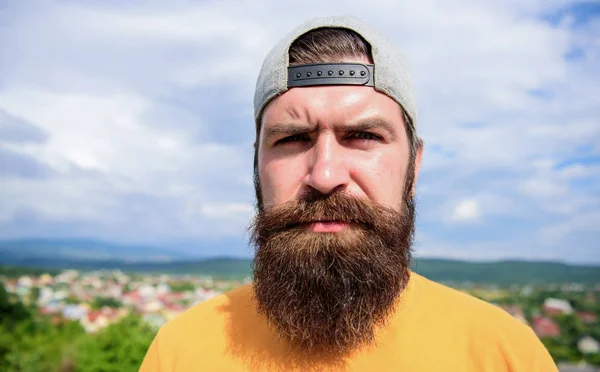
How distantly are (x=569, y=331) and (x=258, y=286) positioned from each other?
11093mm

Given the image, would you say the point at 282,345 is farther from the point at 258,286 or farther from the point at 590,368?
the point at 590,368

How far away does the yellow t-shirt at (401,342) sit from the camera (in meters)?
1.67

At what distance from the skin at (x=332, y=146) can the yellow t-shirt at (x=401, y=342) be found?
438 millimetres

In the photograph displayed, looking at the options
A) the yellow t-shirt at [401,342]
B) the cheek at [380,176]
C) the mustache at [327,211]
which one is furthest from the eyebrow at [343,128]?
the yellow t-shirt at [401,342]

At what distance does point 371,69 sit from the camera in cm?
197

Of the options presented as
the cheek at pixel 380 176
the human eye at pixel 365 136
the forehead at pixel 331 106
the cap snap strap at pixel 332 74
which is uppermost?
the cap snap strap at pixel 332 74

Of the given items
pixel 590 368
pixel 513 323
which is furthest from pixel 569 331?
pixel 513 323

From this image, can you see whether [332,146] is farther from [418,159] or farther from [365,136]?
[418,159]

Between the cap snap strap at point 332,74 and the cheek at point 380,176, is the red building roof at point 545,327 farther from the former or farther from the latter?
the cap snap strap at point 332,74

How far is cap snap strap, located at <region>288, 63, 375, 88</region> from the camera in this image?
1.91 metres

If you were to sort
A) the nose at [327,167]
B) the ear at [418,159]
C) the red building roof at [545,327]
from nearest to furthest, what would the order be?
the nose at [327,167]
the ear at [418,159]
the red building roof at [545,327]

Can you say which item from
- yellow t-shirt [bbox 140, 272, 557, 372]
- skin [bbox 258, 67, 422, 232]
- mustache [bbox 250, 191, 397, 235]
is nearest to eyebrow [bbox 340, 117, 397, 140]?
skin [bbox 258, 67, 422, 232]

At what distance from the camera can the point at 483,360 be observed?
1.65m

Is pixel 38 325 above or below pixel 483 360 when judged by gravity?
below
